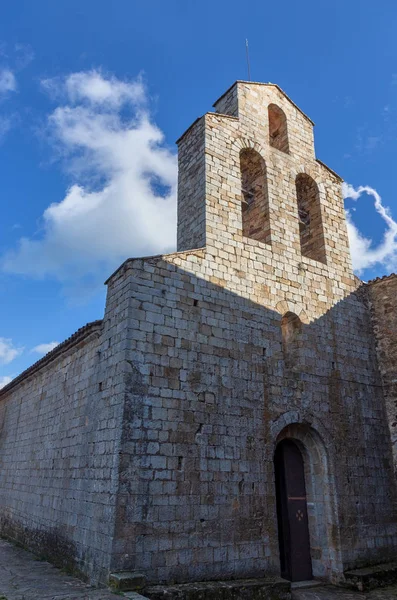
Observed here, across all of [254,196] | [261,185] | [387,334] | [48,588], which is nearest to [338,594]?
[48,588]

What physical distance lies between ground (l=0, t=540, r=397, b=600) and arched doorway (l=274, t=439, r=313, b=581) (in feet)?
1.52

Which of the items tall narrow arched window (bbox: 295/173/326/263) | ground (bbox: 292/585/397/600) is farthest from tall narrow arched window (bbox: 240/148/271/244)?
ground (bbox: 292/585/397/600)

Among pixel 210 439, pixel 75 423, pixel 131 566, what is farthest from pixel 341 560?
pixel 75 423

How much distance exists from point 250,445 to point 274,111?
792 centimetres

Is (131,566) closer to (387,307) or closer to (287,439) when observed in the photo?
(287,439)

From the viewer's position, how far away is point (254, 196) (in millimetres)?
9805

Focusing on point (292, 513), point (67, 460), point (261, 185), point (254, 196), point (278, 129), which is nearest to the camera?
point (292, 513)

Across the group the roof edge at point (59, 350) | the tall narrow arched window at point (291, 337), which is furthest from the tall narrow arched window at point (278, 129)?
the roof edge at point (59, 350)

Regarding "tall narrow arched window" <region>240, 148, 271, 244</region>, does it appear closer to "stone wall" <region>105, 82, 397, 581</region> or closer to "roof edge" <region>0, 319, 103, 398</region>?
"stone wall" <region>105, 82, 397, 581</region>

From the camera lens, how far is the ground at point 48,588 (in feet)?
16.5

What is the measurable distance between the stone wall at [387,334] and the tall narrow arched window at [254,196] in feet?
9.89

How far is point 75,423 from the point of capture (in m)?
7.87

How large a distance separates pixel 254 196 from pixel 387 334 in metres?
4.10

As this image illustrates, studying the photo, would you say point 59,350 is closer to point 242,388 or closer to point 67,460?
point 67,460
